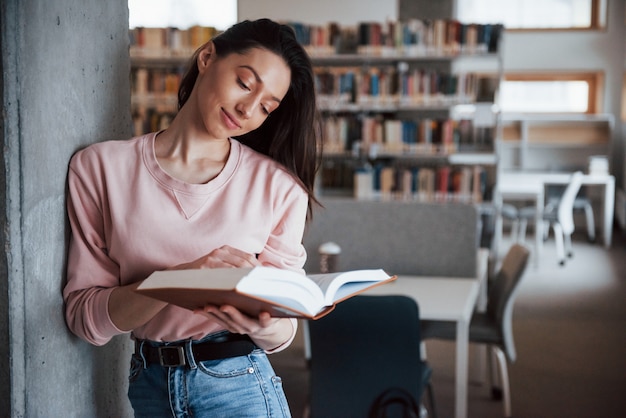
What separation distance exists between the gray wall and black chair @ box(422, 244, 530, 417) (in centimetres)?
216

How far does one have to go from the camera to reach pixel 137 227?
3.96ft

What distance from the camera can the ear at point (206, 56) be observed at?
1325mm

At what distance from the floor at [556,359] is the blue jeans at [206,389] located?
6.31ft

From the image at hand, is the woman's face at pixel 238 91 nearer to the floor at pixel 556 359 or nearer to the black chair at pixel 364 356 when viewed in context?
the black chair at pixel 364 356

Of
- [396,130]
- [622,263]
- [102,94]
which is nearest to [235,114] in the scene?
A: [102,94]

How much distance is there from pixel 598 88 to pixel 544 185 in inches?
74.8

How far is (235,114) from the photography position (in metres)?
1.25

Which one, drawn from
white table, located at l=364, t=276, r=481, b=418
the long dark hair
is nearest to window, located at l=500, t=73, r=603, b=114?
white table, located at l=364, t=276, r=481, b=418

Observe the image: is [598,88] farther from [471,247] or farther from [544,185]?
[471,247]

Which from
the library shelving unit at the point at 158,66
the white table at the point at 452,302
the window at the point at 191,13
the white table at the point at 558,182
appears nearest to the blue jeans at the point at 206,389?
the white table at the point at 452,302

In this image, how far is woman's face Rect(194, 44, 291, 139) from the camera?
1250 millimetres

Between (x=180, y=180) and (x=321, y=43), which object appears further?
(x=321, y=43)

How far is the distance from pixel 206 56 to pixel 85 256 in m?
0.41

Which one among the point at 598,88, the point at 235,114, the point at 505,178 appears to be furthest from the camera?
the point at 598,88
